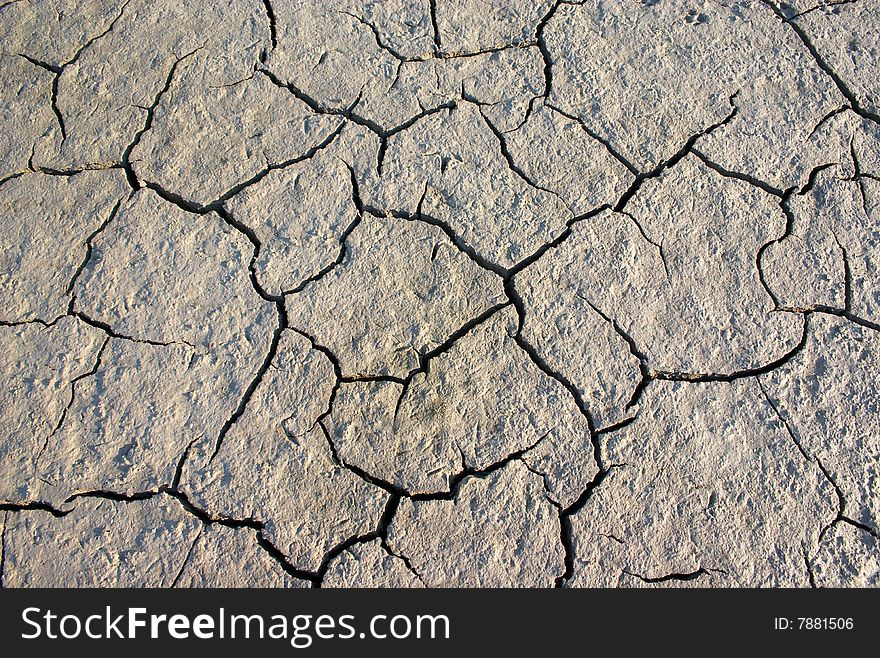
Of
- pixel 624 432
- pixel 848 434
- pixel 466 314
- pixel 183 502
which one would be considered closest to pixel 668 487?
pixel 624 432

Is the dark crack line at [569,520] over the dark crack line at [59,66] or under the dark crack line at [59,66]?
under

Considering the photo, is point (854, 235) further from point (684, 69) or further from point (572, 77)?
point (572, 77)

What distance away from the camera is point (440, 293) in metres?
2.44

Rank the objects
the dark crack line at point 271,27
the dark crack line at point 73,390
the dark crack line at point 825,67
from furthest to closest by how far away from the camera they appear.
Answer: the dark crack line at point 271,27
the dark crack line at point 825,67
the dark crack line at point 73,390

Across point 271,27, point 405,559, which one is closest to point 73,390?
point 405,559

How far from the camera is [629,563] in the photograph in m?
2.12

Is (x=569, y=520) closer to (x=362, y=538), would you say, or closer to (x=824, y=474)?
(x=362, y=538)

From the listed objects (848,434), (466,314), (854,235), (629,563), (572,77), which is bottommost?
(629,563)

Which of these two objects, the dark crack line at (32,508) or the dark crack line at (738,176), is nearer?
the dark crack line at (32,508)

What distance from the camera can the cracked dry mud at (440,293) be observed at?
7.09 feet

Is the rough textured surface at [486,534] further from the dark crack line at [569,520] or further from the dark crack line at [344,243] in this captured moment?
the dark crack line at [344,243]

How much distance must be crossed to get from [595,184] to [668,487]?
112 cm

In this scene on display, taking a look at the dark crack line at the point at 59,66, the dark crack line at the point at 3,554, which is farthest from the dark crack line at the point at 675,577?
the dark crack line at the point at 59,66

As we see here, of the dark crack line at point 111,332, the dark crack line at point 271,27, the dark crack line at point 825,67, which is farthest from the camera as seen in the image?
the dark crack line at point 271,27
